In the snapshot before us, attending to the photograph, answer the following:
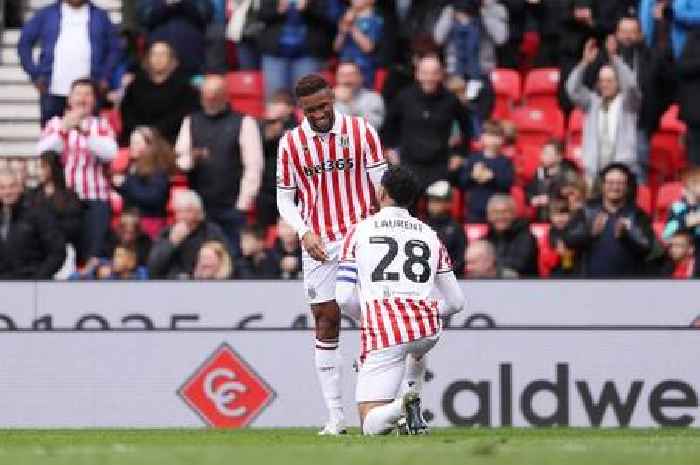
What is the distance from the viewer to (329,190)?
42.9 feet

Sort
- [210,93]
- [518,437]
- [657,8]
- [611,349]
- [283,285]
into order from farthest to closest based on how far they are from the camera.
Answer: [657,8] → [210,93] → [283,285] → [611,349] → [518,437]

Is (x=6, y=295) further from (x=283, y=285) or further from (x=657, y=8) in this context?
(x=657, y=8)

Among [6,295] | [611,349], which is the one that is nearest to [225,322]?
[6,295]

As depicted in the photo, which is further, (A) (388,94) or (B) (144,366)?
(A) (388,94)

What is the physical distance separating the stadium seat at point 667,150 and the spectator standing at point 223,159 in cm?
379

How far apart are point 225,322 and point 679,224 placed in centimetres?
390

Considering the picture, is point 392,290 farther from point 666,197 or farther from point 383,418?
point 666,197

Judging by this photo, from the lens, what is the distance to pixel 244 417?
1532 centimetres

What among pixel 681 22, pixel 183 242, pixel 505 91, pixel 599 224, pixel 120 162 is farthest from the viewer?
pixel 505 91

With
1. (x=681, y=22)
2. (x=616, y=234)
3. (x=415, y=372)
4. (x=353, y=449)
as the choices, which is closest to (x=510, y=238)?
(x=616, y=234)

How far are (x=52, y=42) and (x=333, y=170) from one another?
746cm

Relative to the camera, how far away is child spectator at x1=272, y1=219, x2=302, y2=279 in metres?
17.5


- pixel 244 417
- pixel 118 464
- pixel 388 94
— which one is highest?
pixel 388 94

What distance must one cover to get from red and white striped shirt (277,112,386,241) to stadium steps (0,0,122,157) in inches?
341
